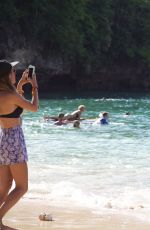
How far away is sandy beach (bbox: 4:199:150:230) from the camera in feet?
20.7

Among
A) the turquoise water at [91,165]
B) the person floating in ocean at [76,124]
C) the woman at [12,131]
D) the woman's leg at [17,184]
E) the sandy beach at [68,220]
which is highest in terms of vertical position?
the woman at [12,131]

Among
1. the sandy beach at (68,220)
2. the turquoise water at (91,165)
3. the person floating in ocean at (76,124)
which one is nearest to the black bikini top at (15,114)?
the sandy beach at (68,220)

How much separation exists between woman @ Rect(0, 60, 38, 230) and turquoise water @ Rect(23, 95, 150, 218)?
1.76 metres

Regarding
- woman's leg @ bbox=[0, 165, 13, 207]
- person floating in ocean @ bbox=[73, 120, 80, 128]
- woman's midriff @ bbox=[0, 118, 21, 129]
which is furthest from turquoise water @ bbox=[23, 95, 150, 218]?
woman's midriff @ bbox=[0, 118, 21, 129]

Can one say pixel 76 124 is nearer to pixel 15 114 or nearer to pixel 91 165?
pixel 91 165

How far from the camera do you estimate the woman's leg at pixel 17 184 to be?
582 cm

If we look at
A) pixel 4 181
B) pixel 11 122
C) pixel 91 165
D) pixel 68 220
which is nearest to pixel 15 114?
pixel 11 122

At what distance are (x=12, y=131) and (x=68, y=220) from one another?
137cm

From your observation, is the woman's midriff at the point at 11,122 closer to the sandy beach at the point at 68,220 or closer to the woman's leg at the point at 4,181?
the woman's leg at the point at 4,181

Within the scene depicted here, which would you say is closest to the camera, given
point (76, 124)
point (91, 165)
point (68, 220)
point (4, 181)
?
point (4, 181)

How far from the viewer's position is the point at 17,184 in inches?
232

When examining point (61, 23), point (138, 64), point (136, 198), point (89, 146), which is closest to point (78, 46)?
point (61, 23)

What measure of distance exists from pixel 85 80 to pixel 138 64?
6277 mm

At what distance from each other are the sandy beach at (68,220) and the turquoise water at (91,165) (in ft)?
1.43
